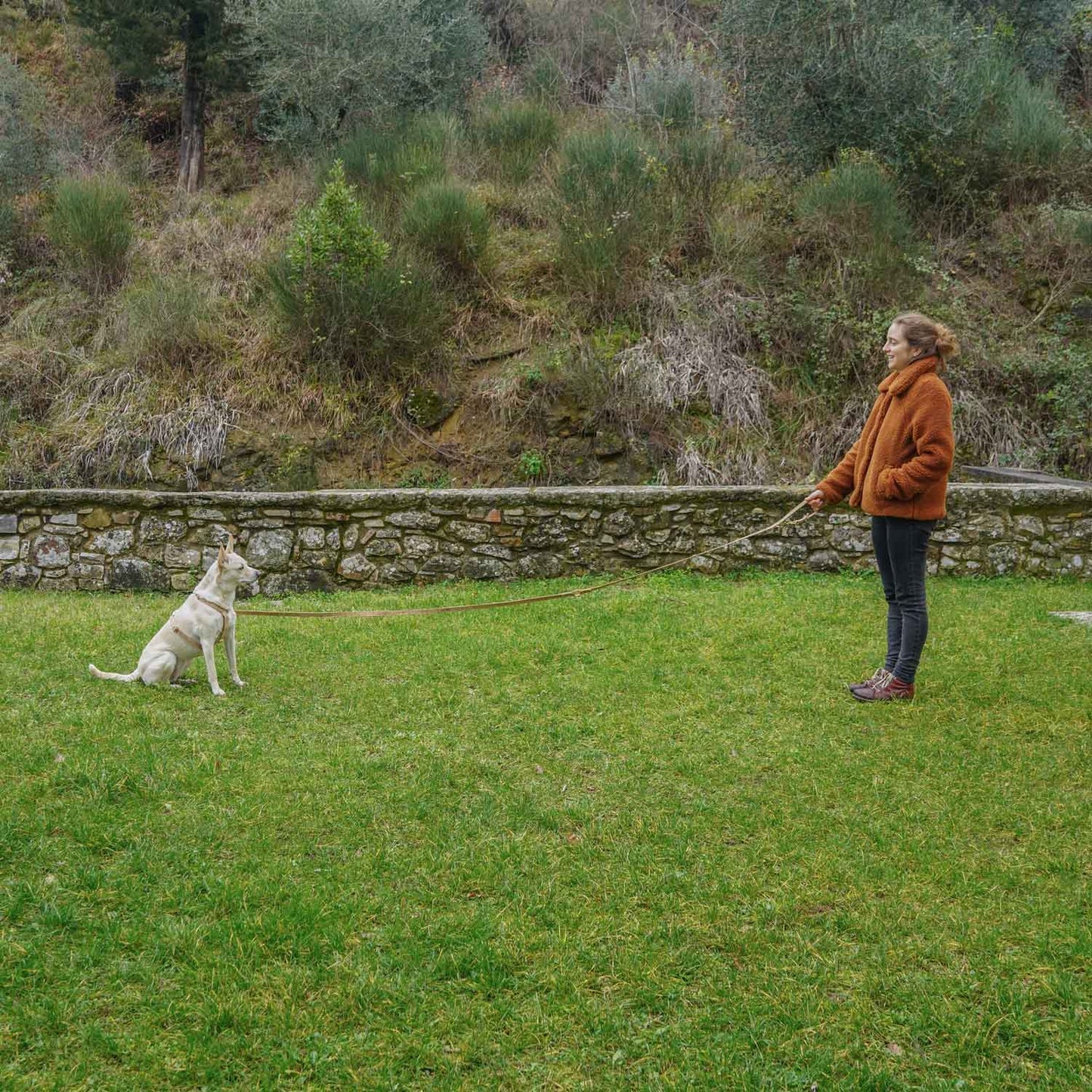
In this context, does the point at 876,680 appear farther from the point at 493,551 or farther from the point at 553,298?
the point at 553,298

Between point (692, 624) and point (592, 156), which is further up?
point (592, 156)

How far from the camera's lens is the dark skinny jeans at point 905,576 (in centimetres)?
441

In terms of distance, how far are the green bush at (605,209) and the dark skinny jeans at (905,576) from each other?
22.6ft

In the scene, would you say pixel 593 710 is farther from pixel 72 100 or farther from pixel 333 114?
pixel 72 100

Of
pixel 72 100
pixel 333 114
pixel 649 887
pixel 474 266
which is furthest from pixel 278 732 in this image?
pixel 72 100

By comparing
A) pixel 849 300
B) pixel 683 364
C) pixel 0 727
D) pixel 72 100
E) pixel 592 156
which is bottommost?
pixel 0 727

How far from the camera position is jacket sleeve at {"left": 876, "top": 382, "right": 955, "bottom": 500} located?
4258mm

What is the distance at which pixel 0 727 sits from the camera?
4.10 m

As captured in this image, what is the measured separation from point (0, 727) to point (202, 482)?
5.91 metres

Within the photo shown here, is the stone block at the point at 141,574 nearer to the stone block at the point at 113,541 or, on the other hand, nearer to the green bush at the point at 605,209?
the stone block at the point at 113,541

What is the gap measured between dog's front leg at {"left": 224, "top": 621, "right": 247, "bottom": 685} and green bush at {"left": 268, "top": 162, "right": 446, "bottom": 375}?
242 inches

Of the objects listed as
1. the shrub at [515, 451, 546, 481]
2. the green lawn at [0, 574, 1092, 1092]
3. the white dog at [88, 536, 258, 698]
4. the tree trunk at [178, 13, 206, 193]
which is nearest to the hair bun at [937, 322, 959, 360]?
the green lawn at [0, 574, 1092, 1092]

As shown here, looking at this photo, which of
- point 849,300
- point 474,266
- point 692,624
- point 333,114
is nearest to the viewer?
point 692,624

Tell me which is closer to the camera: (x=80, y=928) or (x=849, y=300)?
(x=80, y=928)
